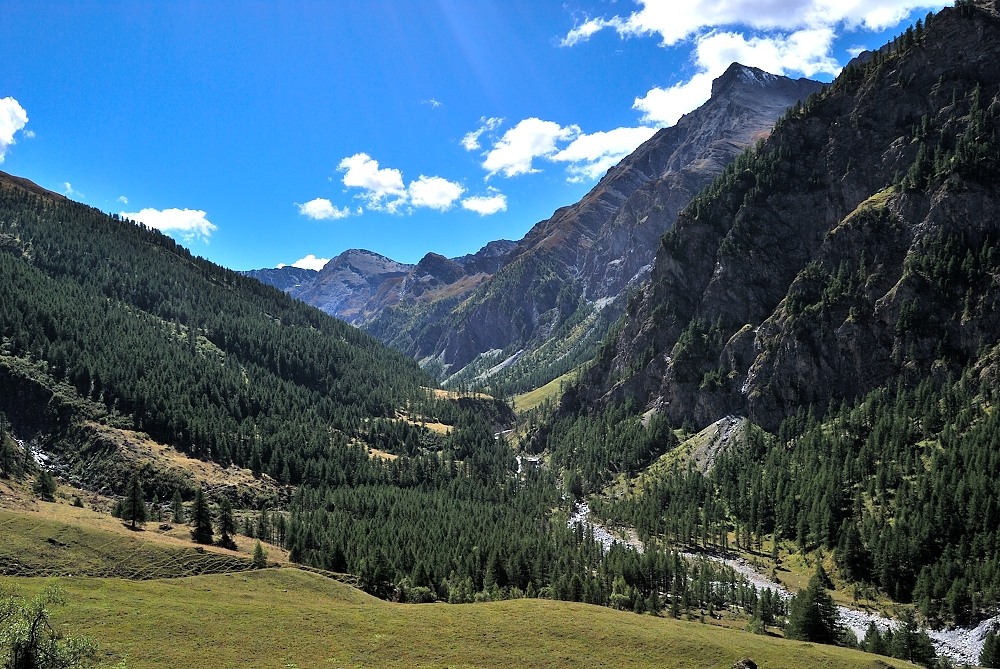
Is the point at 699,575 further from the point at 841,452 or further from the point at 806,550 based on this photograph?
the point at 841,452

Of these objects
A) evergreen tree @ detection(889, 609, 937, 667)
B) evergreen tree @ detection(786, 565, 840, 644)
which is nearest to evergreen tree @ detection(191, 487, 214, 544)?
evergreen tree @ detection(786, 565, 840, 644)

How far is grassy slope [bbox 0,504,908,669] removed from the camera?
225ft

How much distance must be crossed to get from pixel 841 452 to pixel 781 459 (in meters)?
19.1

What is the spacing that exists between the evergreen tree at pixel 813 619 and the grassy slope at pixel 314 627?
22418 mm

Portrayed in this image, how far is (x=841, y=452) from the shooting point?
182 meters

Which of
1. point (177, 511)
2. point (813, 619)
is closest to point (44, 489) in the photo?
point (177, 511)

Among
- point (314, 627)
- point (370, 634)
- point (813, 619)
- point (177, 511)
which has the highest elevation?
point (813, 619)

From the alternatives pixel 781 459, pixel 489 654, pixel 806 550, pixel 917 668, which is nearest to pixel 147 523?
pixel 489 654

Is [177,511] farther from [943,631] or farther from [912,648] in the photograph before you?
[943,631]

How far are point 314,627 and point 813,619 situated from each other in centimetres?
8066

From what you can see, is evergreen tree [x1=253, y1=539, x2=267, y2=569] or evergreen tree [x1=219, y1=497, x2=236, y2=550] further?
evergreen tree [x1=219, y1=497, x2=236, y2=550]

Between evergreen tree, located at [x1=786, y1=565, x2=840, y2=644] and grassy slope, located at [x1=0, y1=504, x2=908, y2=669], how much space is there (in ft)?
73.6

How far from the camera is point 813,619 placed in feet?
332

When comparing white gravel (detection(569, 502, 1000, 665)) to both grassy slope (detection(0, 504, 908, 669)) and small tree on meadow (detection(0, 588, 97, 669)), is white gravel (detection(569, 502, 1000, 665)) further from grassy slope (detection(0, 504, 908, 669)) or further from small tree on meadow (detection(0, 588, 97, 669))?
small tree on meadow (detection(0, 588, 97, 669))
